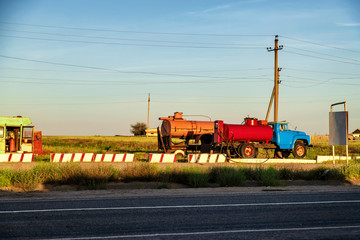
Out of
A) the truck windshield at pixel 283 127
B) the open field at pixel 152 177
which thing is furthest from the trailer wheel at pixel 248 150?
the open field at pixel 152 177

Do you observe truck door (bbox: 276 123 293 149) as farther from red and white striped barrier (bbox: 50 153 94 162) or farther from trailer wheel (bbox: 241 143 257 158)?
red and white striped barrier (bbox: 50 153 94 162)

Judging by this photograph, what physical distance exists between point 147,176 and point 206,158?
9780mm

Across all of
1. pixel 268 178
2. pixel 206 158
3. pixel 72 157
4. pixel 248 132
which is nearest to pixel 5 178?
pixel 72 157

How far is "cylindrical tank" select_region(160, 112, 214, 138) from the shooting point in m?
32.8

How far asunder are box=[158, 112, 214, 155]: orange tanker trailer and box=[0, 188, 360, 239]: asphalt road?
61.9 ft

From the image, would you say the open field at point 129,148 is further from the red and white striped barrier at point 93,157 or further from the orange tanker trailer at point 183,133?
the red and white striped barrier at point 93,157

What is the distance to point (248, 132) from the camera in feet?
103

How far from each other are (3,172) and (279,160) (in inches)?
727

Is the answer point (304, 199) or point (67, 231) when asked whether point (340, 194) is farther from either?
point (67, 231)

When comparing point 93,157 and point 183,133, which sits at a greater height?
point 183,133

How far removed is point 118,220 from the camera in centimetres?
985

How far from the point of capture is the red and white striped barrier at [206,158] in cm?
2872

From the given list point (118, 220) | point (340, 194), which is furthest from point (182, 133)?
point (118, 220)

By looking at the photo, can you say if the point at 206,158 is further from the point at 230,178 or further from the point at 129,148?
the point at 129,148
